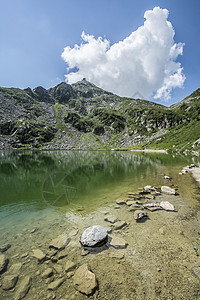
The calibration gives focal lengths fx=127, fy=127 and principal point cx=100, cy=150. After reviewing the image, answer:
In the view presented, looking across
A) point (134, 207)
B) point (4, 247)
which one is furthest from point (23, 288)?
point (134, 207)

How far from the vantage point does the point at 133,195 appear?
1711 cm

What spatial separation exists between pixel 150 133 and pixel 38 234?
20861 centimetres

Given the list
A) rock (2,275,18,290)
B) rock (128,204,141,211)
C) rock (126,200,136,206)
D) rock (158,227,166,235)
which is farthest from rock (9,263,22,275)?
rock (126,200,136,206)

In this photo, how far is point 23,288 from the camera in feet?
19.2

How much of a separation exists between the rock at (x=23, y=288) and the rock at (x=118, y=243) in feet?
15.8

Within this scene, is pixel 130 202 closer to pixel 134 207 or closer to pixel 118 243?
pixel 134 207

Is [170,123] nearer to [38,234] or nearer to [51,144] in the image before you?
[51,144]

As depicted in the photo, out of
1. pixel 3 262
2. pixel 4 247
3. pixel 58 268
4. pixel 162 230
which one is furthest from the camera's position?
pixel 162 230

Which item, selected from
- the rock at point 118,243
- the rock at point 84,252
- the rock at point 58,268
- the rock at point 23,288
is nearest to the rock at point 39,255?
the rock at point 58,268

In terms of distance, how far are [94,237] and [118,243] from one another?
1.65 meters

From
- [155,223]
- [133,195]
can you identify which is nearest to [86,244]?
[155,223]

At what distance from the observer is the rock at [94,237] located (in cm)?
830

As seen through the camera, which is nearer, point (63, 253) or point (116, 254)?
point (116, 254)

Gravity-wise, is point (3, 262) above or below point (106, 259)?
below
